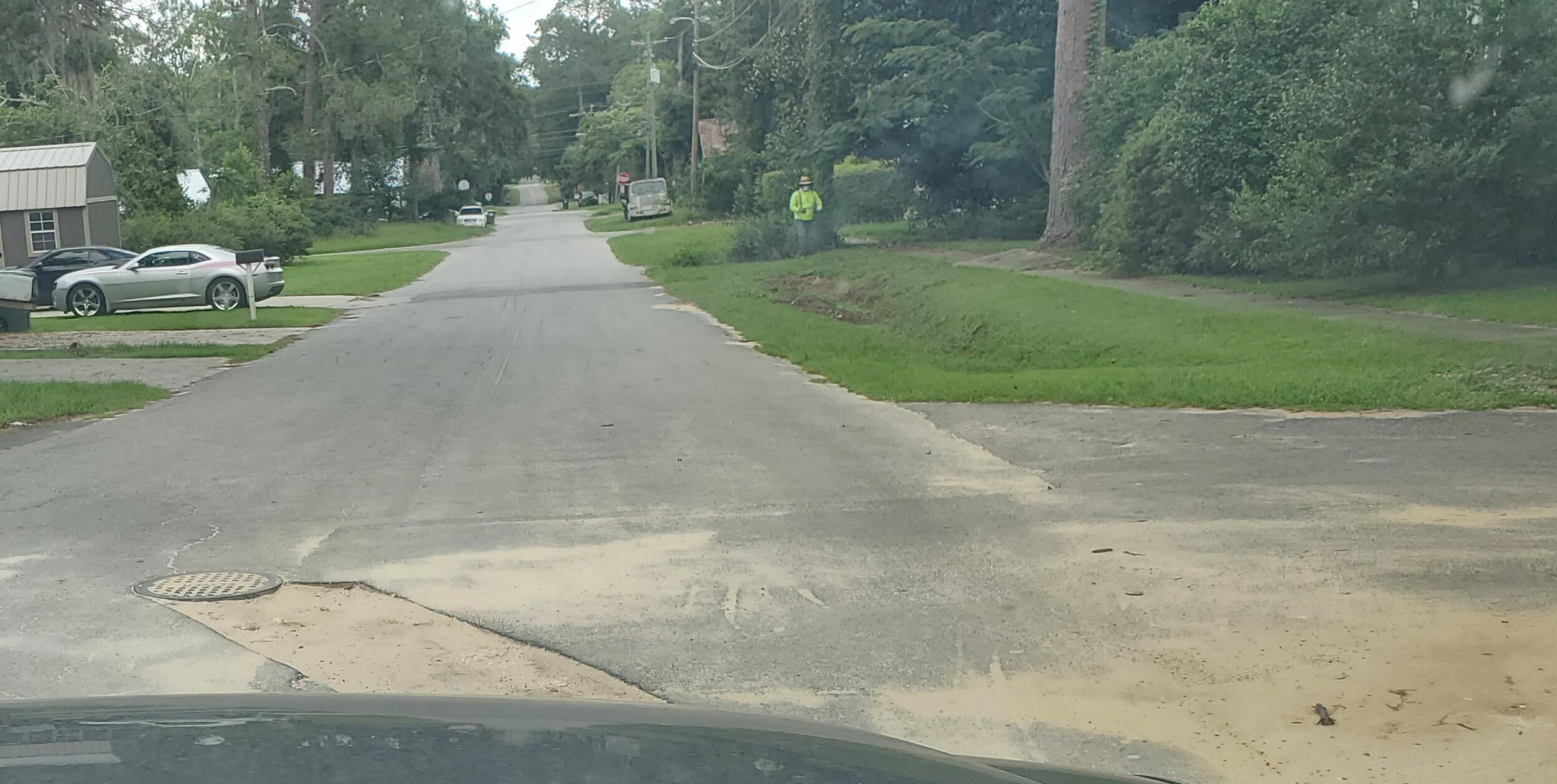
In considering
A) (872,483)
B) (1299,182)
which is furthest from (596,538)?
(1299,182)

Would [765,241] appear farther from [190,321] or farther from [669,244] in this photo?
[190,321]

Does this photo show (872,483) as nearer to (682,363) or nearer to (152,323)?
(682,363)

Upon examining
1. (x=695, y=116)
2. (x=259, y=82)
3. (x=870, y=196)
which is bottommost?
(x=870, y=196)

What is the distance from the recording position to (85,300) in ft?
93.7

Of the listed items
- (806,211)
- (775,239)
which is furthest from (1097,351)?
(775,239)

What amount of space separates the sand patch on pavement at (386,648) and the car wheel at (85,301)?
24.1 m

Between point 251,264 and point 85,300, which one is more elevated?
point 251,264

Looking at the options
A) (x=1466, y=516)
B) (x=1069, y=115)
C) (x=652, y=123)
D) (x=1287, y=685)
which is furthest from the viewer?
(x=652, y=123)

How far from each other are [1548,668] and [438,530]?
555cm

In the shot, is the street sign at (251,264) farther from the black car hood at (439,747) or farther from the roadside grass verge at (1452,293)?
the black car hood at (439,747)

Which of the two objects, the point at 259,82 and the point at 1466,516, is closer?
the point at 1466,516

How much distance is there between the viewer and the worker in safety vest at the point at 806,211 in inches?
1308

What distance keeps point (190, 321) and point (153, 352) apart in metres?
6.34

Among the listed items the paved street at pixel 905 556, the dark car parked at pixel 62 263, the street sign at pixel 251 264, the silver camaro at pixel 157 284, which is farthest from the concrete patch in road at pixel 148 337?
the paved street at pixel 905 556
